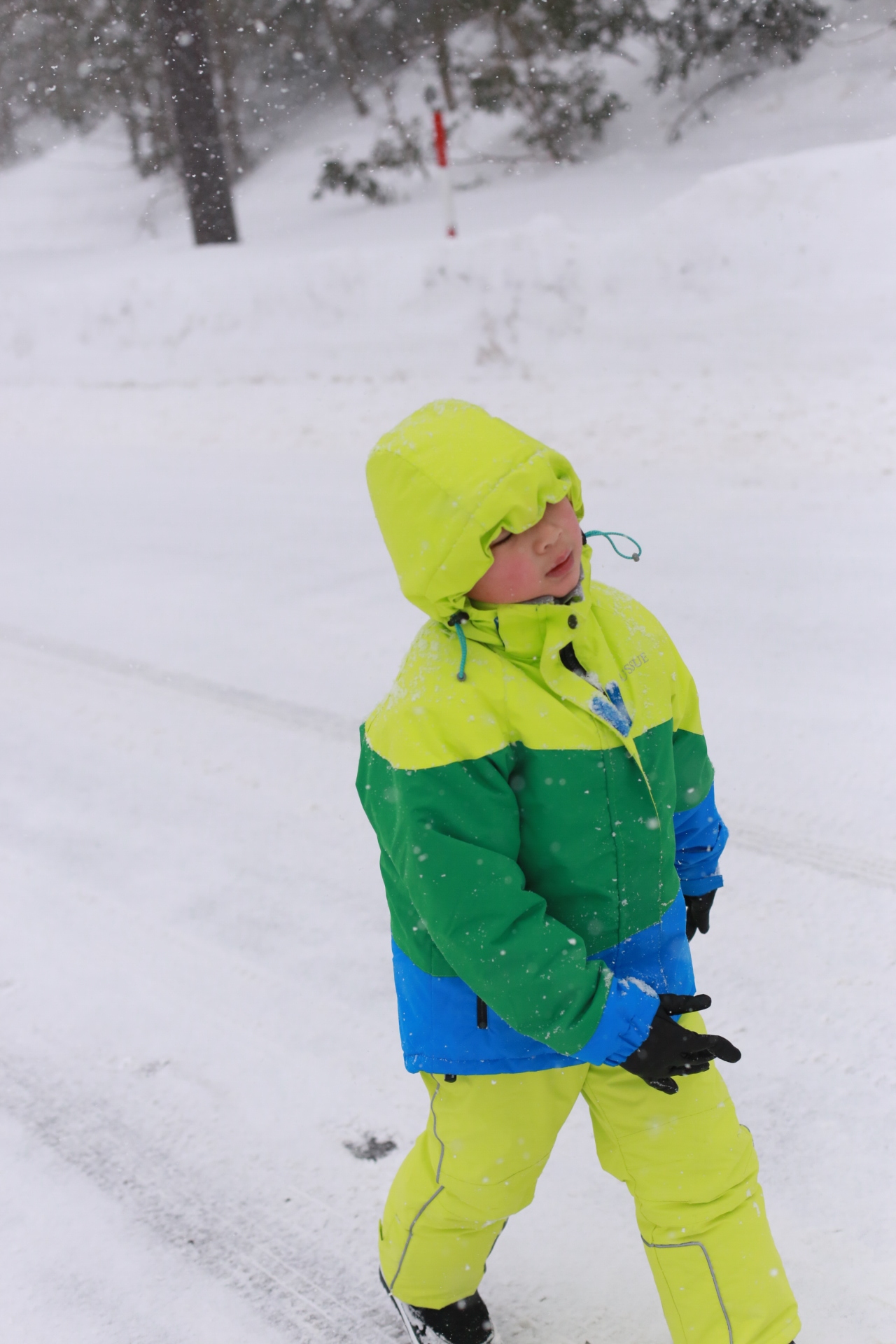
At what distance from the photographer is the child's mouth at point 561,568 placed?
1.67 metres

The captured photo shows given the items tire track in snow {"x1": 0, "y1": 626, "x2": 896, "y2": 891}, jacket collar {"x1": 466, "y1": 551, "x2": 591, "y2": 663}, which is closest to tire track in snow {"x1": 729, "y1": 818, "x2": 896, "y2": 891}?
tire track in snow {"x1": 0, "y1": 626, "x2": 896, "y2": 891}

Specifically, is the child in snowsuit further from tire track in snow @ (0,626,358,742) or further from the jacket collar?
tire track in snow @ (0,626,358,742)

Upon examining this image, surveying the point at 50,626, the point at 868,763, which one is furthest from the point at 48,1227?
the point at 50,626

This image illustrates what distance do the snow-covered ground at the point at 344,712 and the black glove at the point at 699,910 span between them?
0.63 metres

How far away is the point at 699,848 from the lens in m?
1.96

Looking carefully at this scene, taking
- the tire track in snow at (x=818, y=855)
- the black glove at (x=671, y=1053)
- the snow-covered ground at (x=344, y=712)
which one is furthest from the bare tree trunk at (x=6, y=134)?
the black glove at (x=671, y=1053)

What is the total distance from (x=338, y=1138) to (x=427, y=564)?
142 cm

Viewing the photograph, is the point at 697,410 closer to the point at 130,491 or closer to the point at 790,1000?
the point at 130,491

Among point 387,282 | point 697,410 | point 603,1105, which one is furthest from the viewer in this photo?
point 387,282

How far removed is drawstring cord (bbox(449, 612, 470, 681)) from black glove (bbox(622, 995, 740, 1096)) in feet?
1.68

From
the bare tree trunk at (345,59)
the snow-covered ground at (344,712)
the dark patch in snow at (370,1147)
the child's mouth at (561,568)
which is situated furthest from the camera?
the bare tree trunk at (345,59)

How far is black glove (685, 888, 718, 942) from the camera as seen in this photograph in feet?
6.49

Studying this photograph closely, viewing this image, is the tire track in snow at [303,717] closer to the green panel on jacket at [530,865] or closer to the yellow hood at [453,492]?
the green panel on jacket at [530,865]

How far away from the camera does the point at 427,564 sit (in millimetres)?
1628
